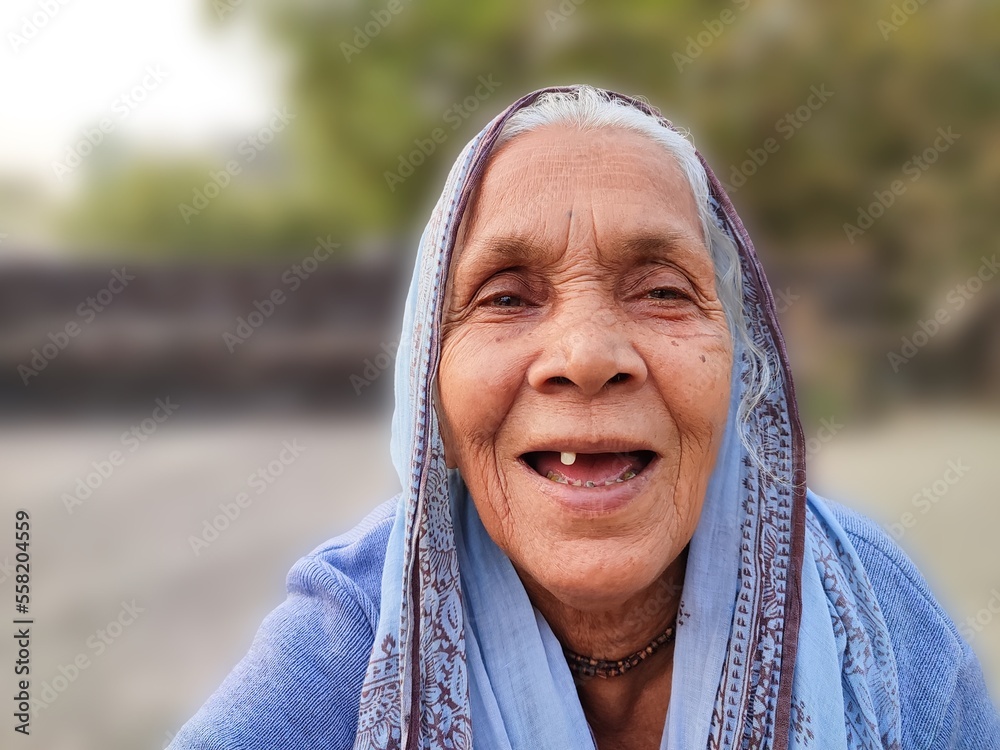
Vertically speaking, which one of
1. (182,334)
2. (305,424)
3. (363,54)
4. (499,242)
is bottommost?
(499,242)

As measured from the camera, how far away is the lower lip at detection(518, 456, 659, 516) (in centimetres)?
148

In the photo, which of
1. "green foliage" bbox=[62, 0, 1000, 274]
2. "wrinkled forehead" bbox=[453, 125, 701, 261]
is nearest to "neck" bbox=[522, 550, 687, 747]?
"wrinkled forehead" bbox=[453, 125, 701, 261]

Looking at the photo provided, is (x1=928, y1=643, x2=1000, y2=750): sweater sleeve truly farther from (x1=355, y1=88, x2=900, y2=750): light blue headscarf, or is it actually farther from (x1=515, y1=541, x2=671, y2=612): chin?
(x1=515, y1=541, x2=671, y2=612): chin

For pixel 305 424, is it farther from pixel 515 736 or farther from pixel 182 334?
pixel 515 736

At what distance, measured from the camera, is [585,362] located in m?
1.42

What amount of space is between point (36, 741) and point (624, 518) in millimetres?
3894

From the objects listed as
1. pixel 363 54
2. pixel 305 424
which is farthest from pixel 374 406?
pixel 363 54

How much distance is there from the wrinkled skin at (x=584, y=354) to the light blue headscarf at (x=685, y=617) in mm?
93

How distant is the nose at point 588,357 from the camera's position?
1432 millimetres

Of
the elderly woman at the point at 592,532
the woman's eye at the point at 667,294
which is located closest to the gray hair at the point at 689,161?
the elderly woman at the point at 592,532

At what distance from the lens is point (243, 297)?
5.56 metres

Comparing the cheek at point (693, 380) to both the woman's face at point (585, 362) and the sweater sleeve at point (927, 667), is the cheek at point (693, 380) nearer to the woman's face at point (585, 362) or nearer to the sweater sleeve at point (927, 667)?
the woman's face at point (585, 362)

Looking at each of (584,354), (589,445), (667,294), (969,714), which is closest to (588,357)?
(584,354)

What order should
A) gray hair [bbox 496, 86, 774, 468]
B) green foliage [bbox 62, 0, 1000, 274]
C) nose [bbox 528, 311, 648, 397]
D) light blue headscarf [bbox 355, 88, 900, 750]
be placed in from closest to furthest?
nose [bbox 528, 311, 648, 397] → light blue headscarf [bbox 355, 88, 900, 750] → gray hair [bbox 496, 86, 774, 468] → green foliage [bbox 62, 0, 1000, 274]
